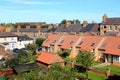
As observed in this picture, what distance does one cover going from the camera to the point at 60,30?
4080 inches

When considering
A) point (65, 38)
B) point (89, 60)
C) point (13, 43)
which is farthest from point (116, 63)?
point (13, 43)

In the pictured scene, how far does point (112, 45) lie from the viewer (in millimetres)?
51656

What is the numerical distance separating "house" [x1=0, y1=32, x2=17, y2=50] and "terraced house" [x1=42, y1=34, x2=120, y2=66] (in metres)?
16.2

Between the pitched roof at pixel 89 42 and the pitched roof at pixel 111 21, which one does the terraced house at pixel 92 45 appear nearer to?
the pitched roof at pixel 89 42

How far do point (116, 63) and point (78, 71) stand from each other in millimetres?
9577

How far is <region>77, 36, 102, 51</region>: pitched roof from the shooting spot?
55894mm

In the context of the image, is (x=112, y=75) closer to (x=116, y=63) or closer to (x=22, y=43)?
(x=116, y=63)

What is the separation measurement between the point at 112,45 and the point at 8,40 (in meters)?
43.5

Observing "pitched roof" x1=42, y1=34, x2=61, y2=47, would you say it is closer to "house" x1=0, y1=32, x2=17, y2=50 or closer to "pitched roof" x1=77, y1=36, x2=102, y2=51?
"pitched roof" x1=77, y1=36, x2=102, y2=51

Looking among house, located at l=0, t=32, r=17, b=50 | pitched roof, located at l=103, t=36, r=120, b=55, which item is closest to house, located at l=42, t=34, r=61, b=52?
house, located at l=0, t=32, r=17, b=50

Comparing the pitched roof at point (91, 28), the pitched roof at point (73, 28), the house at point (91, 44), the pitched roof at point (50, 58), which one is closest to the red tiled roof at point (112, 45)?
the house at point (91, 44)

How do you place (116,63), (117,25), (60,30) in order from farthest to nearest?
1. (60,30)
2. (117,25)
3. (116,63)

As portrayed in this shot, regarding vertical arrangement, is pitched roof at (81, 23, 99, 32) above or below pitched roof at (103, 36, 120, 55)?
above

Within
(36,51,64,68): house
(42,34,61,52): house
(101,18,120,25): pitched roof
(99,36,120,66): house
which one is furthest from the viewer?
(101,18,120,25): pitched roof
